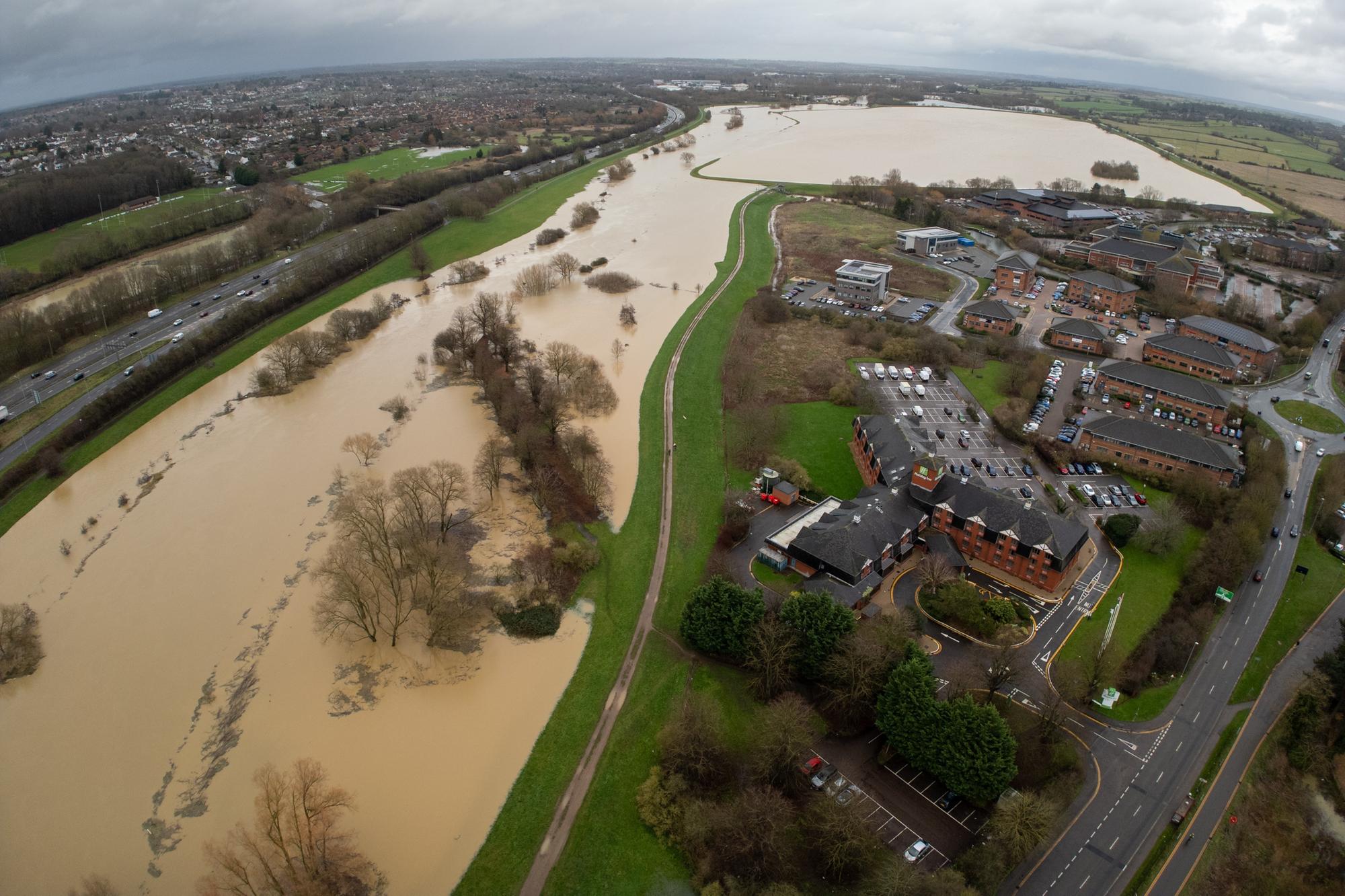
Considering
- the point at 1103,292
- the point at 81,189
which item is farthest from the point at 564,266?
the point at 81,189

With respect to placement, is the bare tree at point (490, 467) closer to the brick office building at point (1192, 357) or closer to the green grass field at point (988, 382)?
the green grass field at point (988, 382)

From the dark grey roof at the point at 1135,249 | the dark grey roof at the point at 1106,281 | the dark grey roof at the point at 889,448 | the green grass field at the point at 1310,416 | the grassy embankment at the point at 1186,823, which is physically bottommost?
the grassy embankment at the point at 1186,823

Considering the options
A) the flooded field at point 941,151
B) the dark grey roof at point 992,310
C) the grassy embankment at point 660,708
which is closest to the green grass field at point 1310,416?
the dark grey roof at point 992,310

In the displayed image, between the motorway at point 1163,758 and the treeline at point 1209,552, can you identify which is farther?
the treeline at point 1209,552

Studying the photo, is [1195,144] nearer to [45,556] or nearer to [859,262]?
[859,262]

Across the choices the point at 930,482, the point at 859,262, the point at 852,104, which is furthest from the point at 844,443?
the point at 852,104

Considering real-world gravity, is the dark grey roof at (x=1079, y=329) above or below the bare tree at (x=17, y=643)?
above

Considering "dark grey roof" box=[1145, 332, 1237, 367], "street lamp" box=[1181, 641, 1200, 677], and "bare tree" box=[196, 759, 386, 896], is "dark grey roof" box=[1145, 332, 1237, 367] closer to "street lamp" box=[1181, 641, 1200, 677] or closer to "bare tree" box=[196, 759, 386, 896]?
"street lamp" box=[1181, 641, 1200, 677]
